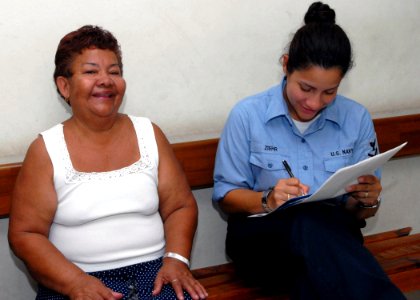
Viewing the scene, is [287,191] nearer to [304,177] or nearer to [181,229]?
[304,177]

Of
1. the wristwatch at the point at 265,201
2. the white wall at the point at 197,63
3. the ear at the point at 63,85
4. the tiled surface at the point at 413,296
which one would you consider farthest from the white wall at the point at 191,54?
the tiled surface at the point at 413,296

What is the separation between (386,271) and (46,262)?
134 centimetres

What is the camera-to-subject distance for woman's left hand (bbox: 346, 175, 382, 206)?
227cm

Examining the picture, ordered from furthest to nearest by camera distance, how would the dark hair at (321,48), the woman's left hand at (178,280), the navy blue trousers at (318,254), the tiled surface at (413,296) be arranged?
the tiled surface at (413,296), the dark hair at (321,48), the woman's left hand at (178,280), the navy blue trousers at (318,254)

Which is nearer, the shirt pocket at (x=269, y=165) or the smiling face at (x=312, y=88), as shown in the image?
the smiling face at (x=312, y=88)

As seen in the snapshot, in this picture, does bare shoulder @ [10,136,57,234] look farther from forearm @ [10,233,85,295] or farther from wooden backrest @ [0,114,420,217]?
wooden backrest @ [0,114,420,217]

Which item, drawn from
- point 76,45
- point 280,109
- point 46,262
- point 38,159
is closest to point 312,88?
point 280,109

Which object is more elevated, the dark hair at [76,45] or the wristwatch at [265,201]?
the dark hair at [76,45]

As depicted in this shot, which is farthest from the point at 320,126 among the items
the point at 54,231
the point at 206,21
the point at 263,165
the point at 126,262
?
the point at 54,231

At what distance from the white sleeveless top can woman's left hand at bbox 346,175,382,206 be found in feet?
2.36

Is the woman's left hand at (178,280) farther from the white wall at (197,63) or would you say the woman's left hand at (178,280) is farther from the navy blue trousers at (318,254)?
the white wall at (197,63)

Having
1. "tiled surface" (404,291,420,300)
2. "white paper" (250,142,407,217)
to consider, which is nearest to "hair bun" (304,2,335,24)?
"white paper" (250,142,407,217)

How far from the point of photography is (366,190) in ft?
7.53

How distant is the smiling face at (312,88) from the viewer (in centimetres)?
221
